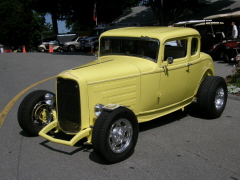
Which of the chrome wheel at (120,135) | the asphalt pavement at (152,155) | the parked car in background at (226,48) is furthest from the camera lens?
the parked car in background at (226,48)

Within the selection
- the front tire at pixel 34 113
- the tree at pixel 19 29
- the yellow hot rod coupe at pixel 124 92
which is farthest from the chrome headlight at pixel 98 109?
the tree at pixel 19 29

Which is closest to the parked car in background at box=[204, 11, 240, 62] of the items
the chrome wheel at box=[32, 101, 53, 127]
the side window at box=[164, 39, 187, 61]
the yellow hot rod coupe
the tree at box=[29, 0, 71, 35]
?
the yellow hot rod coupe

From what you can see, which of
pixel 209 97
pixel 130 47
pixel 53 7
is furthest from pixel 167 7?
pixel 130 47

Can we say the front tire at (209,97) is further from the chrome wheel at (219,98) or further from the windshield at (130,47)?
the windshield at (130,47)

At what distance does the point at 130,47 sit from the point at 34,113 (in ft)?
6.58

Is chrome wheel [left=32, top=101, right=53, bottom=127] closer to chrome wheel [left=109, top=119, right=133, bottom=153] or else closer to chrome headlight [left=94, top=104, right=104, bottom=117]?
chrome headlight [left=94, top=104, right=104, bottom=117]

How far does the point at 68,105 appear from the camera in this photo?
15.7 ft

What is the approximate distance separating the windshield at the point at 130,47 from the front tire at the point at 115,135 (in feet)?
4.49

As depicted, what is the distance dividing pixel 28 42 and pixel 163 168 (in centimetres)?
3578

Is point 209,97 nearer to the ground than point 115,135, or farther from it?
farther from it

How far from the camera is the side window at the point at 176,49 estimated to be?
6081 mm

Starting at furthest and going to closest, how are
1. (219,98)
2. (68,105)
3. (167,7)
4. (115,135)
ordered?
(167,7) → (219,98) → (68,105) → (115,135)

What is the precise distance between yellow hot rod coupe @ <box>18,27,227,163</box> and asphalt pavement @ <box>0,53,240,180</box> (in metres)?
0.24

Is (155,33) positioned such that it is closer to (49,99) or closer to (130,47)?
(130,47)
